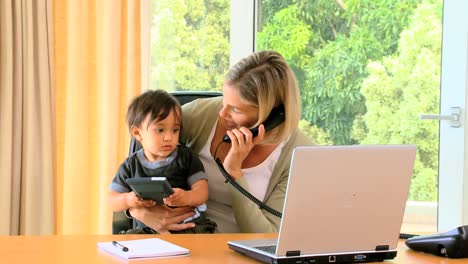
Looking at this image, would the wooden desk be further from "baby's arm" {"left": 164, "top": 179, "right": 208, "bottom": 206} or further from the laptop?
"baby's arm" {"left": 164, "top": 179, "right": 208, "bottom": 206}

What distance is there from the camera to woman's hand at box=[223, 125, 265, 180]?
222 cm

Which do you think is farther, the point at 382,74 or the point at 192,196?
the point at 382,74

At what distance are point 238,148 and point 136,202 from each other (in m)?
0.37

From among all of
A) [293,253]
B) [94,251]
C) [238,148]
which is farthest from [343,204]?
[238,148]

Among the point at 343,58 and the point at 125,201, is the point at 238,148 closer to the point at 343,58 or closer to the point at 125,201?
the point at 125,201

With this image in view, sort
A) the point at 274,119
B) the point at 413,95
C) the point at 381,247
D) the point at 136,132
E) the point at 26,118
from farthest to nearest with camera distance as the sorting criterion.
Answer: the point at 413,95
the point at 26,118
the point at 136,132
the point at 274,119
the point at 381,247

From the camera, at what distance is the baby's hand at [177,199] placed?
7.20ft

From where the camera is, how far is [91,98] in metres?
3.08

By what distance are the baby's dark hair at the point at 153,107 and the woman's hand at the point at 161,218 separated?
0.30 metres

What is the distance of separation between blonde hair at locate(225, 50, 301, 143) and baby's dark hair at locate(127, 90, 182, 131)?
0.21 meters

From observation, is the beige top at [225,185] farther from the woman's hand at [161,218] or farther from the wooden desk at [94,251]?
the wooden desk at [94,251]

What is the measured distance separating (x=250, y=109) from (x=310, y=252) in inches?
32.9

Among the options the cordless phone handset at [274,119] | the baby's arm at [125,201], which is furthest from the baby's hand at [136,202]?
the cordless phone handset at [274,119]

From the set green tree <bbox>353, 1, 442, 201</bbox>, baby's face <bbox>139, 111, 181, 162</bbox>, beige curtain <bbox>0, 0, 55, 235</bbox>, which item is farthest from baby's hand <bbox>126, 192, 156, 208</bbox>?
green tree <bbox>353, 1, 442, 201</bbox>
